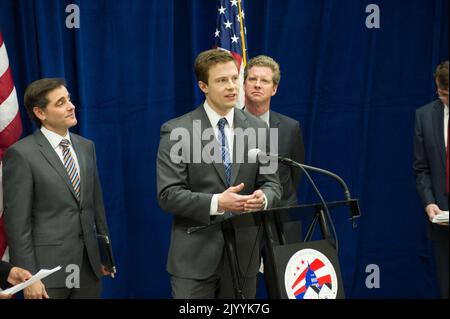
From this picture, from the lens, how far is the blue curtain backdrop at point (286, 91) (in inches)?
195

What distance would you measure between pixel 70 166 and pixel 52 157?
0.41 feet

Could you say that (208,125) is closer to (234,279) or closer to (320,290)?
(234,279)

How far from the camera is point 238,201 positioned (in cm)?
320

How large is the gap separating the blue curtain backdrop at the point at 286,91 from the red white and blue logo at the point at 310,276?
2.41 metres

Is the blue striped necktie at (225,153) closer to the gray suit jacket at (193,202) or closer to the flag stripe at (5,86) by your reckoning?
the gray suit jacket at (193,202)

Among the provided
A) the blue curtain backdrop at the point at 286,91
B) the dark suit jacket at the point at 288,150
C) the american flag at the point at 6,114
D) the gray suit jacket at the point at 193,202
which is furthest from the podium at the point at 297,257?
the blue curtain backdrop at the point at 286,91

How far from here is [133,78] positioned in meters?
5.13

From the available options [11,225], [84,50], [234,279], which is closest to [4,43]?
[84,50]

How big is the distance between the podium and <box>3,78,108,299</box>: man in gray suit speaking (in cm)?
89

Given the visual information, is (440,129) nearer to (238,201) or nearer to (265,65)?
(265,65)

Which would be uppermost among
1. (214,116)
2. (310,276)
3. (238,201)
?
(214,116)

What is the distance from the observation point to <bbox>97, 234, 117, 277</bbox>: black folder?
150 inches

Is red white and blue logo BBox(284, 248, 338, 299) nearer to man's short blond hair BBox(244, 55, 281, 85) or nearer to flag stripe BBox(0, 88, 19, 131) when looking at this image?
man's short blond hair BBox(244, 55, 281, 85)

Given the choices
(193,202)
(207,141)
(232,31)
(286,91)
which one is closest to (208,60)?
(207,141)
